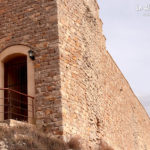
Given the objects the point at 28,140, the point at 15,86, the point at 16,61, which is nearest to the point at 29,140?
the point at 28,140

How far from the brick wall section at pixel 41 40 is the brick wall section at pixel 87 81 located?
0.61ft

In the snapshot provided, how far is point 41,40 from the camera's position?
9859 millimetres

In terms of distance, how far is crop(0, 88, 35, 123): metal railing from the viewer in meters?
9.40

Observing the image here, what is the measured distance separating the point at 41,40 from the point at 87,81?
80.4 inches

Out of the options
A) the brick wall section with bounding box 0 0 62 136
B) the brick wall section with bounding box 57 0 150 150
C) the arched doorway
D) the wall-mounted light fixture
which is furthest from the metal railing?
Result: the wall-mounted light fixture

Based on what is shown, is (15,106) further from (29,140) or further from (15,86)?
(29,140)

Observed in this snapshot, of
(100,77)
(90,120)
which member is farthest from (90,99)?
(100,77)

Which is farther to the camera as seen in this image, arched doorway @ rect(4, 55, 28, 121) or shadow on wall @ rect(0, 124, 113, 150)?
arched doorway @ rect(4, 55, 28, 121)

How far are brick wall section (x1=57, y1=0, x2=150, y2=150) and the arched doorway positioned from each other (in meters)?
1.61

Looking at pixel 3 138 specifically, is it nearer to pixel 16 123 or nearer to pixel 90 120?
pixel 16 123

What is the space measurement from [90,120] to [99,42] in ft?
11.3

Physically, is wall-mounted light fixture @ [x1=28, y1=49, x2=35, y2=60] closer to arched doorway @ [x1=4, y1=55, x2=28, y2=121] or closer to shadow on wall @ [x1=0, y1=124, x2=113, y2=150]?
arched doorway @ [x1=4, y1=55, x2=28, y2=121]

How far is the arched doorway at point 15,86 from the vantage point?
10.4 metres

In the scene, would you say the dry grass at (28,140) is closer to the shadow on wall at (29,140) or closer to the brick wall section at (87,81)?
the shadow on wall at (29,140)
